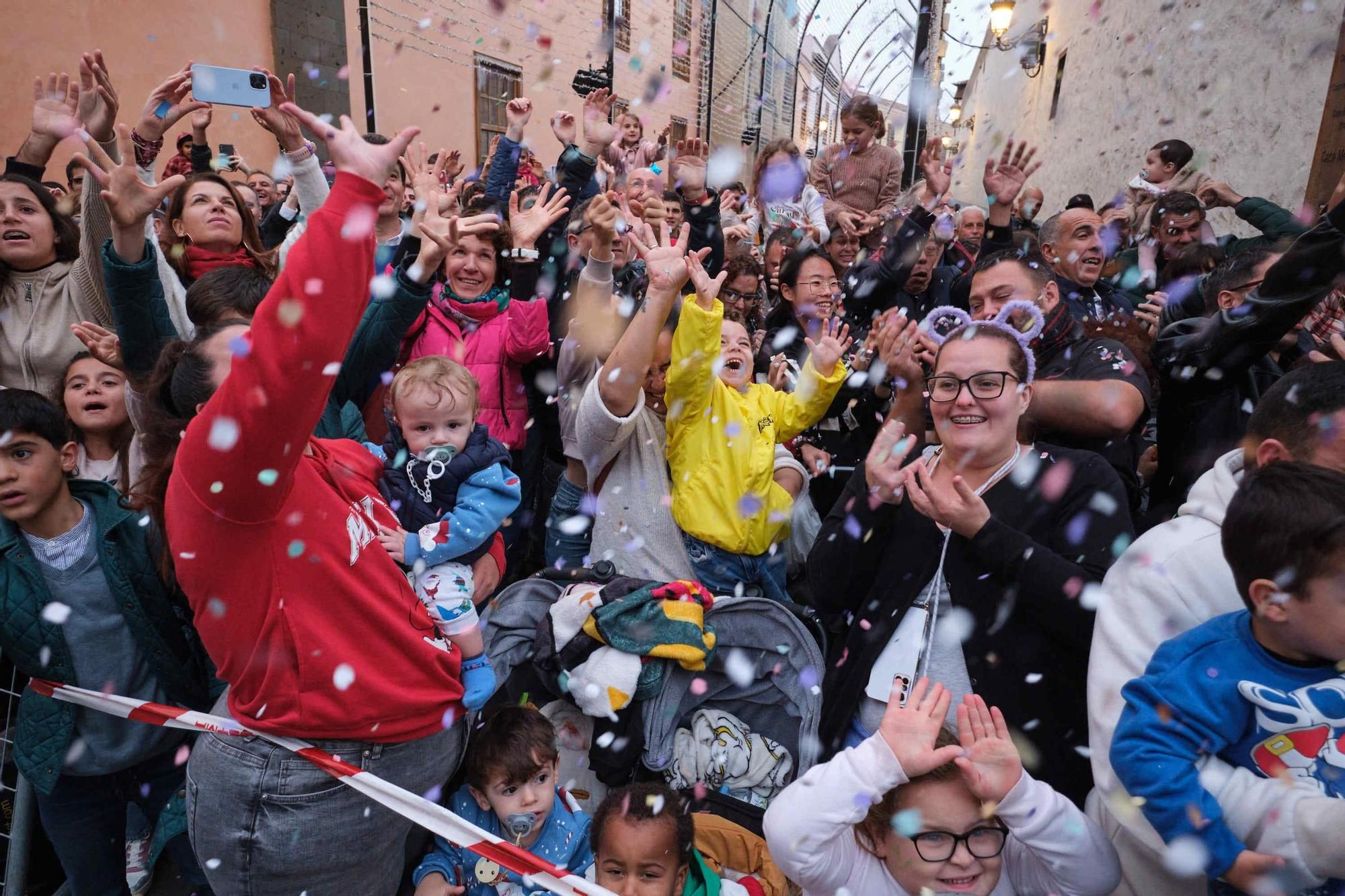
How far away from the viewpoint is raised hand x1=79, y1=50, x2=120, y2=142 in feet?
9.78

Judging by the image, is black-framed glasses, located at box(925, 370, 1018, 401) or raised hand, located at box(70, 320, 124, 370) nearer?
black-framed glasses, located at box(925, 370, 1018, 401)

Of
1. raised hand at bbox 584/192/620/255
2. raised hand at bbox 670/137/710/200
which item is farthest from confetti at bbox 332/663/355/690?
raised hand at bbox 670/137/710/200

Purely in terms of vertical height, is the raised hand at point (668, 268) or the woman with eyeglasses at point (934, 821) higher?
the raised hand at point (668, 268)

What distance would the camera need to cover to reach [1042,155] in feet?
44.6

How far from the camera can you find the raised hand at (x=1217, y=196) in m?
5.08

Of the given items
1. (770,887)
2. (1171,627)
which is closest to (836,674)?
(770,887)

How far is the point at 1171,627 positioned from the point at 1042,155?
14332mm

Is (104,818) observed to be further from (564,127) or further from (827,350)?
(564,127)

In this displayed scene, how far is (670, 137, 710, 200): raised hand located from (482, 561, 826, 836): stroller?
2.93 metres

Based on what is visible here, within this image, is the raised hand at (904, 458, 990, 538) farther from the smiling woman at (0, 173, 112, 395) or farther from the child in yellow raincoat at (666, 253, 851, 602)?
the smiling woman at (0, 173, 112, 395)

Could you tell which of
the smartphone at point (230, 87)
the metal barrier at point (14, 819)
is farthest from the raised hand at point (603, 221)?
the metal barrier at point (14, 819)

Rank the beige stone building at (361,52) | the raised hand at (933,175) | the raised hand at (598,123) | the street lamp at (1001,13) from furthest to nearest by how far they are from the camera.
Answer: the street lamp at (1001,13) → the beige stone building at (361,52) → the raised hand at (598,123) → the raised hand at (933,175)

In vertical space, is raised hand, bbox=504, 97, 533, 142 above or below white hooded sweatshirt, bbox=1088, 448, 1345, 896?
above

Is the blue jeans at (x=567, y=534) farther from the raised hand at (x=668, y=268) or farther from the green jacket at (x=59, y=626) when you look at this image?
the green jacket at (x=59, y=626)
